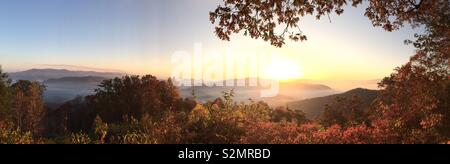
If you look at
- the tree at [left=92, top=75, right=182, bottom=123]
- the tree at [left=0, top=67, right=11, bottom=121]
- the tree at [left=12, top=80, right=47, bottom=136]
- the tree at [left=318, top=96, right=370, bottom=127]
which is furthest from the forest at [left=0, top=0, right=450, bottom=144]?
the tree at [left=12, top=80, right=47, bottom=136]

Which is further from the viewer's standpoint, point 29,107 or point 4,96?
point 29,107

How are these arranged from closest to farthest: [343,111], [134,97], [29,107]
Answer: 1. [343,111]
2. [134,97]
3. [29,107]

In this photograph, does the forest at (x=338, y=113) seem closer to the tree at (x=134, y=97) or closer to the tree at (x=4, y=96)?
the tree at (x=134, y=97)

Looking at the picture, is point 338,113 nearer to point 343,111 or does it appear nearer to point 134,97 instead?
point 343,111

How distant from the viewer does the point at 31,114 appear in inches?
2539

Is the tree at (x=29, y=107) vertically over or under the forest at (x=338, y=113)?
under

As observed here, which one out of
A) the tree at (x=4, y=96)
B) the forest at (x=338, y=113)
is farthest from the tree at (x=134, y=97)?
the forest at (x=338, y=113)

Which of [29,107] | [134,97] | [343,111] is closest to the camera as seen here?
[343,111]

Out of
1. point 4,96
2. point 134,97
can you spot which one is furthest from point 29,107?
point 134,97

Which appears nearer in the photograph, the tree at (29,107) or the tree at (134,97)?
the tree at (134,97)

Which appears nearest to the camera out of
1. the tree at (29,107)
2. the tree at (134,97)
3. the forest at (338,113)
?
the forest at (338,113)
